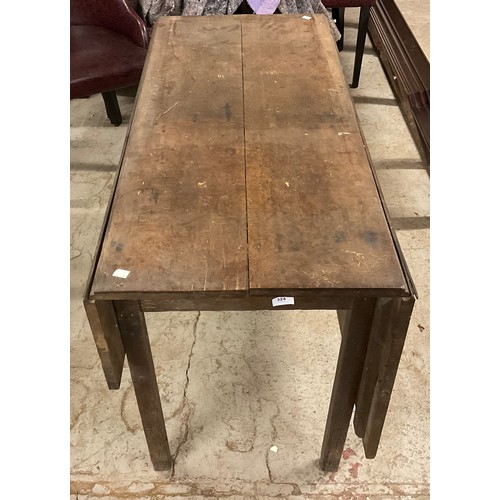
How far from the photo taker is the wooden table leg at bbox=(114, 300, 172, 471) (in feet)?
3.38

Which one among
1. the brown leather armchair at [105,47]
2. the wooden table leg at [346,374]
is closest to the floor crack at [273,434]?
the wooden table leg at [346,374]

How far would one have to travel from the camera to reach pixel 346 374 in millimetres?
1166

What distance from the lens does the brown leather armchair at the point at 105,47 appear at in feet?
7.43

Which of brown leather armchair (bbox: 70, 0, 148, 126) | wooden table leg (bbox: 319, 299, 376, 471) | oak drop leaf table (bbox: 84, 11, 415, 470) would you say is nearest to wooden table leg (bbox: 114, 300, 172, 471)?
oak drop leaf table (bbox: 84, 11, 415, 470)

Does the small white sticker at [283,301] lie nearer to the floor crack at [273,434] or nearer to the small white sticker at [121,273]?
the small white sticker at [121,273]

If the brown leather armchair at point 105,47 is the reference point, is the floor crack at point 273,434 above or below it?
below

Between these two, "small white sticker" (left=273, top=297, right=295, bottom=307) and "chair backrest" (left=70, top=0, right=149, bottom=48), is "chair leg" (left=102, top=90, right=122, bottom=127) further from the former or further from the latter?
"small white sticker" (left=273, top=297, right=295, bottom=307)

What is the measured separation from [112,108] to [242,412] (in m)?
1.81

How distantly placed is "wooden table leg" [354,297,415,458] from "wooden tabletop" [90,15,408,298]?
52mm

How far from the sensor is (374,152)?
261cm

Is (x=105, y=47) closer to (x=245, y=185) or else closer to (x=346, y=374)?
(x=245, y=185)

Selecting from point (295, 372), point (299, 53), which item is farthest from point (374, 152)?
point (295, 372)

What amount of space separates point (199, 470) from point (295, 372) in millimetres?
433

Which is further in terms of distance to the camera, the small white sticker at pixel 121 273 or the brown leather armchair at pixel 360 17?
the brown leather armchair at pixel 360 17
